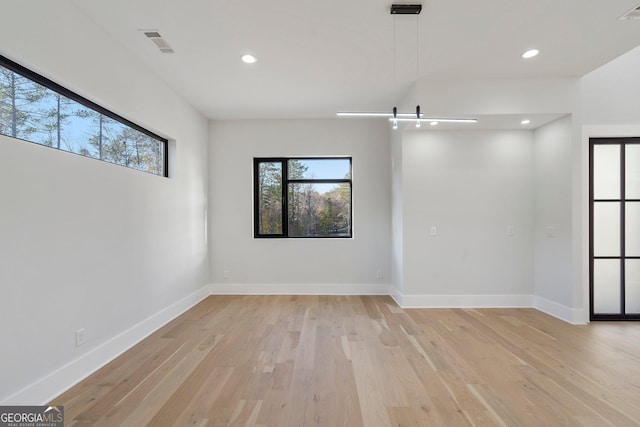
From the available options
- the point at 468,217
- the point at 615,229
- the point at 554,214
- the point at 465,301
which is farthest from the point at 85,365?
the point at 615,229

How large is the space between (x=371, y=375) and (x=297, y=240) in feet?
9.32

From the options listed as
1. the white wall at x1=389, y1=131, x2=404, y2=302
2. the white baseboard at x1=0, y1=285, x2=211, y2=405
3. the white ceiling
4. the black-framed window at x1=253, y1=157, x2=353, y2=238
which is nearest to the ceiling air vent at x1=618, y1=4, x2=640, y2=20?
the white ceiling

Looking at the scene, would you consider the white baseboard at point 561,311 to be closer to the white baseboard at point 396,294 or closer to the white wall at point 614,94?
the white baseboard at point 396,294

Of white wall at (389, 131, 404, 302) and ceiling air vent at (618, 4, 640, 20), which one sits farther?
white wall at (389, 131, 404, 302)

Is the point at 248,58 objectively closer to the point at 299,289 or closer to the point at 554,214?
the point at 299,289

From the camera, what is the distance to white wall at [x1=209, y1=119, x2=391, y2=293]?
4.93 meters

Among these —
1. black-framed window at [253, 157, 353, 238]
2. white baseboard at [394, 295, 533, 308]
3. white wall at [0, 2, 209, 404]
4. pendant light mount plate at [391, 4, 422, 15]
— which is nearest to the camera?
white wall at [0, 2, 209, 404]

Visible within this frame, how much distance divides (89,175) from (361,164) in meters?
3.65

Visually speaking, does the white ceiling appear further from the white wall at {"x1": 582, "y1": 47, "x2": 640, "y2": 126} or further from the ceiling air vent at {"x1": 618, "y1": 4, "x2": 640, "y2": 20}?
the white wall at {"x1": 582, "y1": 47, "x2": 640, "y2": 126}

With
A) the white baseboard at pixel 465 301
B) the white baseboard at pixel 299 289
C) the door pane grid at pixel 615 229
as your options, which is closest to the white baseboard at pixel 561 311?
the white baseboard at pixel 465 301

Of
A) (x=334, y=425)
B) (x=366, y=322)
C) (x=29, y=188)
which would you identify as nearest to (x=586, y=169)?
(x=366, y=322)

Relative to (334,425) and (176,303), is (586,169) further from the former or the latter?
(176,303)

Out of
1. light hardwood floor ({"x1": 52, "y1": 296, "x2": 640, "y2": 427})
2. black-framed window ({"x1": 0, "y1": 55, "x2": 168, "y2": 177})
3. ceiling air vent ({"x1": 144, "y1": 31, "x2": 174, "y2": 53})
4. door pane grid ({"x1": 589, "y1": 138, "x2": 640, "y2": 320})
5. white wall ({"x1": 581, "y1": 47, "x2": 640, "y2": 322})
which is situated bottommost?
light hardwood floor ({"x1": 52, "y1": 296, "x2": 640, "y2": 427})

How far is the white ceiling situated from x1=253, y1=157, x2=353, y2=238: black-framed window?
1381mm
